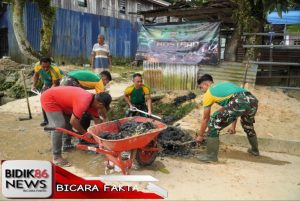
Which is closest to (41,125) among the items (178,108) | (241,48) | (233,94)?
(178,108)

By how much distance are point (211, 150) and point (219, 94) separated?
3.13ft

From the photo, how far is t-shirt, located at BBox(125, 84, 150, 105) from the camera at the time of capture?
7.14 m

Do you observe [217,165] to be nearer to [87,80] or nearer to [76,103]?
[76,103]

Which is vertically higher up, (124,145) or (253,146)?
(124,145)

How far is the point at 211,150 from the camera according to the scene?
5.91 m

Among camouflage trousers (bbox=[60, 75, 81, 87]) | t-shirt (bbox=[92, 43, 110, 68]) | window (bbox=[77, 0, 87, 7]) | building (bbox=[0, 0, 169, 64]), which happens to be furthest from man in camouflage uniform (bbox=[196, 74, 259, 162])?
window (bbox=[77, 0, 87, 7])

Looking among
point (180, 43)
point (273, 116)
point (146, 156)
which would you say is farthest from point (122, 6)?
point (146, 156)

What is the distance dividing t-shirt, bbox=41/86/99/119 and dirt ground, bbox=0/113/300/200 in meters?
0.96

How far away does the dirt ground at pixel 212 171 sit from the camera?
4668 mm

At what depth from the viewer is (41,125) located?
322 inches

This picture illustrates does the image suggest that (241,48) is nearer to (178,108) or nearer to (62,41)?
(178,108)

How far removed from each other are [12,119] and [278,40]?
1170cm

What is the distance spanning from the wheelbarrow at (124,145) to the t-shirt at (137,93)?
56.8 inches

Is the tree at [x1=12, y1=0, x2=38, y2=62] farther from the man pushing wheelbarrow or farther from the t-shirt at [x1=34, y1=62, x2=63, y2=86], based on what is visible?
the man pushing wheelbarrow
